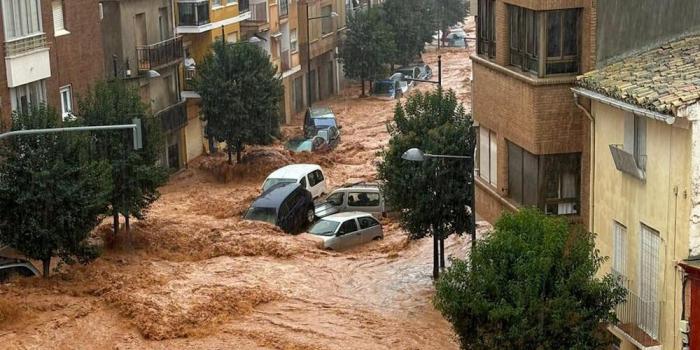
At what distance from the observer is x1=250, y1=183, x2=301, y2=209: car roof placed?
36.8m

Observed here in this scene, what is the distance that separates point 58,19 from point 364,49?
33.7 meters

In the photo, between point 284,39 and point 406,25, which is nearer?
point 284,39

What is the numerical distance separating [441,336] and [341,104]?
42314mm

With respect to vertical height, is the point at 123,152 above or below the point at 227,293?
above

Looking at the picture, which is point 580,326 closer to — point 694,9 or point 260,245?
point 694,9

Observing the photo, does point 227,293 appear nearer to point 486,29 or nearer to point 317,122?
point 486,29

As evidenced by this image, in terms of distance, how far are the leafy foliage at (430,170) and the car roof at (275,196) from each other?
6397mm

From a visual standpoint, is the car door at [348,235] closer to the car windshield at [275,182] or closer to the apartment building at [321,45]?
the car windshield at [275,182]

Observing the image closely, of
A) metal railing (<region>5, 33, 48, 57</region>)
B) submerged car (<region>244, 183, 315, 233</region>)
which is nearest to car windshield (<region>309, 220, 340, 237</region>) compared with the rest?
submerged car (<region>244, 183, 315, 233</region>)

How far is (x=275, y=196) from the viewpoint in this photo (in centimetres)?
3731

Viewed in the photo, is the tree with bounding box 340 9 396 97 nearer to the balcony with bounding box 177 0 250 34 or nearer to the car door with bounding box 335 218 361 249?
the balcony with bounding box 177 0 250 34

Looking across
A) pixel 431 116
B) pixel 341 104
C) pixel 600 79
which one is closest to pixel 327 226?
pixel 431 116

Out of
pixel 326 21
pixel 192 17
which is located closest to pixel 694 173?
pixel 192 17

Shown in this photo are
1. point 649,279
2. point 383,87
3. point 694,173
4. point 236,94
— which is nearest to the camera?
point 694,173
